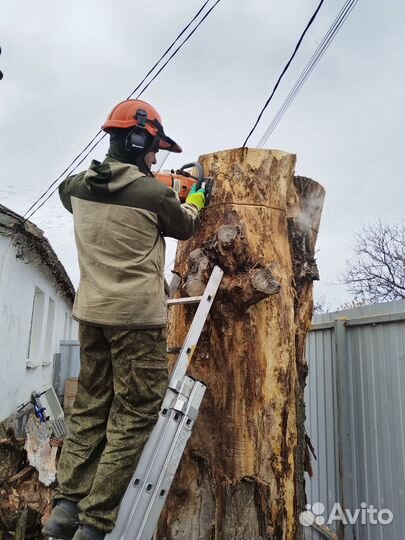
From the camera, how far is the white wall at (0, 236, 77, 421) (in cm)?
799

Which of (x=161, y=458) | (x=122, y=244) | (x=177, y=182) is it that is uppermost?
(x=177, y=182)

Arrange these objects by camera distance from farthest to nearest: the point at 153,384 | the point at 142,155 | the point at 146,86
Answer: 1. the point at 146,86
2. the point at 142,155
3. the point at 153,384

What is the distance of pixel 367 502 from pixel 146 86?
609 cm

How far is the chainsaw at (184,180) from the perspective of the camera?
2.95 m

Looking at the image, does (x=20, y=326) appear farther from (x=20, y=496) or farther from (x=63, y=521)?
(x=63, y=521)

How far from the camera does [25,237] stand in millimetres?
8344

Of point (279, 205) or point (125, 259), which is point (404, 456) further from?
point (125, 259)

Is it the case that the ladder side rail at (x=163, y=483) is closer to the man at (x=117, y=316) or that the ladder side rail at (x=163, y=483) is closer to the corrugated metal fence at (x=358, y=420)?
the man at (x=117, y=316)

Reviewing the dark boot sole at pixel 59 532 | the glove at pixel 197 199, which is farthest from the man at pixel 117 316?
the glove at pixel 197 199

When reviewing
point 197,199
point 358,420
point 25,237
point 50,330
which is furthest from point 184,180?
point 50,330

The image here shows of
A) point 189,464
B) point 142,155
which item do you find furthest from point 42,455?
point 142,155

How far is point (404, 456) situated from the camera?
12.5 ft

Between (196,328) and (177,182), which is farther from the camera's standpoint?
(177,182)

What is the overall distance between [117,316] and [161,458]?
701 mm
